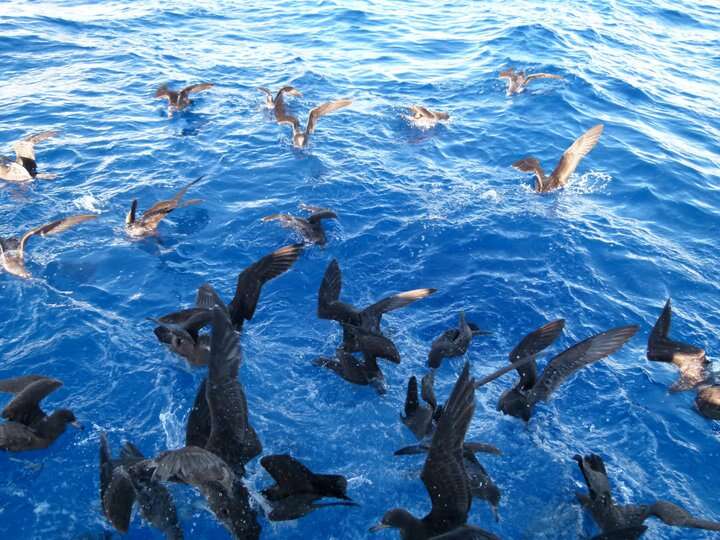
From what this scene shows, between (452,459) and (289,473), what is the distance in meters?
1.61

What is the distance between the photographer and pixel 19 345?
27.0ft

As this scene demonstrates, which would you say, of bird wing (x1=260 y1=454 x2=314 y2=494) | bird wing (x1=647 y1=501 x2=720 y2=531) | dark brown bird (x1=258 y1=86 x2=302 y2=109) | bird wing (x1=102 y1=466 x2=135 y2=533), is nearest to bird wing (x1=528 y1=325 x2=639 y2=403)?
bird wing (x1=647 y1=501 x2=720 y2=531)

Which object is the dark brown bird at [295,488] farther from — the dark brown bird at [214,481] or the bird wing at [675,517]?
the bird wing at [675,517]

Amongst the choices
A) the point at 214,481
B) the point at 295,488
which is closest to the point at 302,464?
the point at 295,488

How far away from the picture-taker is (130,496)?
222 inches

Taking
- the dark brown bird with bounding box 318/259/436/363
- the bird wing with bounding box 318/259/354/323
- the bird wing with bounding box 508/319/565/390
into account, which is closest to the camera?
the bird wing with bounding box 508/319/565/390

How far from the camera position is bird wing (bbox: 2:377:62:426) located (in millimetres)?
6598

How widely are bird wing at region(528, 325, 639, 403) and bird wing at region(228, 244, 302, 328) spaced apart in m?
3.78

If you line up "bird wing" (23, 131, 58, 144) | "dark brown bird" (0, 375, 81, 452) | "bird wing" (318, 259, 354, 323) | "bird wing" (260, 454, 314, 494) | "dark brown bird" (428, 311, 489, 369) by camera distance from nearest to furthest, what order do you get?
1. "bird wing" (260, 454, 314, 494)
2. "dark brown bird" (0, 375, 81, 452)
3. "dark brown bird" (428, 311, 489, 369)
4. "bird wing" (318, 259, 354, 323)
5. "bird wing" (23, 131, 58, 144)

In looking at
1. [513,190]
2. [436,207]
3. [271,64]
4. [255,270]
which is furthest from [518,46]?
[255,270]

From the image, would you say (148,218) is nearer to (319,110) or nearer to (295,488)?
(319,110)

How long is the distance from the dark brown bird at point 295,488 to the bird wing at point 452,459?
97 centimetres

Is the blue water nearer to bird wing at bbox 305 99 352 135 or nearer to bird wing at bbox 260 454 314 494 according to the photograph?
bird wing at bbox 305 99 352 135

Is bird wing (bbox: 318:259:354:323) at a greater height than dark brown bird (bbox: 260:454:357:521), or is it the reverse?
bird wing (bbox: 318:259:354:323)
